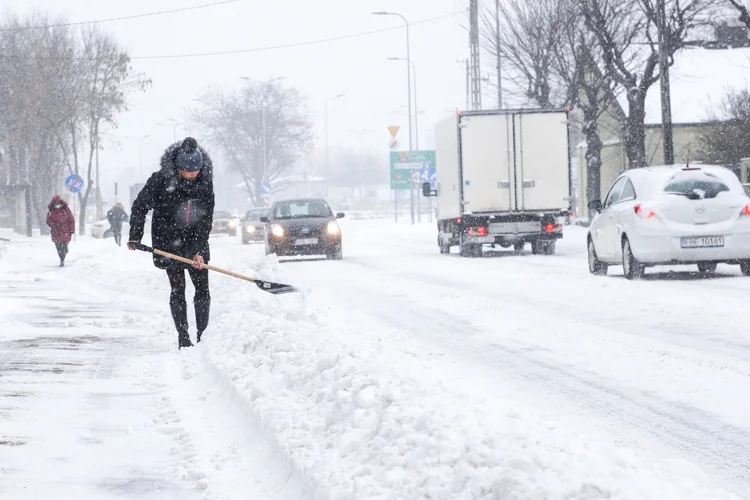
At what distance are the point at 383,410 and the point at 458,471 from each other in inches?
49.7

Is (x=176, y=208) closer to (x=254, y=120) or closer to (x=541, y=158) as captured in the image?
(x=541, y=158)

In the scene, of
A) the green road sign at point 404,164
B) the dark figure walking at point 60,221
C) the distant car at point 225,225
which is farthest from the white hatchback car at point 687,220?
the distant car at point 225,225

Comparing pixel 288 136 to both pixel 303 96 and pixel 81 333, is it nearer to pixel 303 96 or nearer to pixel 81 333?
pixel 303 96

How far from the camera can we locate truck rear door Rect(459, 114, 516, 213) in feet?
87.6

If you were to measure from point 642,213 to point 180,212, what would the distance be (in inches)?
336

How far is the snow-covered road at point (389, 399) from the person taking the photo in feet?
15.1

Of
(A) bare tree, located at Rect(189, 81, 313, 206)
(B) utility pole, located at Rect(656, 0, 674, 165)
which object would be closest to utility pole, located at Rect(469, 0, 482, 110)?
(B) utility pole, located at Rect(656, 0, 674, 165)

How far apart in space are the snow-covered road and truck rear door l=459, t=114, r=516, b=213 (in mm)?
12019

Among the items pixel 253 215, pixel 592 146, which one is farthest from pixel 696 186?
pixel 253 215

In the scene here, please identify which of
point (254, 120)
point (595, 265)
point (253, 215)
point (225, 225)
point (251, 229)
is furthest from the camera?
point (254, 120)

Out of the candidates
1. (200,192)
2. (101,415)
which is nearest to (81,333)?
(200,192)

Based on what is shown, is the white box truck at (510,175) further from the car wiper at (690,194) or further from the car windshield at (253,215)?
the car windshield at (253,215)

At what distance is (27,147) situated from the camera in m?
63.5

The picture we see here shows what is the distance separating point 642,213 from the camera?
16.9 meters
